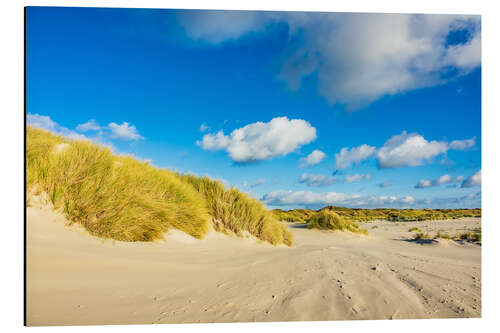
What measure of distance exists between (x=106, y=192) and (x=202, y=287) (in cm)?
151

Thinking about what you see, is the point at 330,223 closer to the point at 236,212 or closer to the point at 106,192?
the point at 236,212

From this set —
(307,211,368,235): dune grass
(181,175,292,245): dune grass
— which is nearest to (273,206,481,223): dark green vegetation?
(307,211,368,235): dune grass

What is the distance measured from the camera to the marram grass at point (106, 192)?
2695mm

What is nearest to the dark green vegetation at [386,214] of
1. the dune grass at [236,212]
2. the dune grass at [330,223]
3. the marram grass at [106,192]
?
the dune grass at [330,223]

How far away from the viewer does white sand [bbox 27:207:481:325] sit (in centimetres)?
194

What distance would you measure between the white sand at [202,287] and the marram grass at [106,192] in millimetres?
178

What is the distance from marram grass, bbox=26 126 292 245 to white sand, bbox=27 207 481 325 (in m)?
0.18

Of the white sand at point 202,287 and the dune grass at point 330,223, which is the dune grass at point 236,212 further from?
the dune grass at point 330,223

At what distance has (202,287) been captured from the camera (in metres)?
2.20

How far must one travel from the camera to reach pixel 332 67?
3.91 metres

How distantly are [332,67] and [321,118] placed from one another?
0.74 metres
